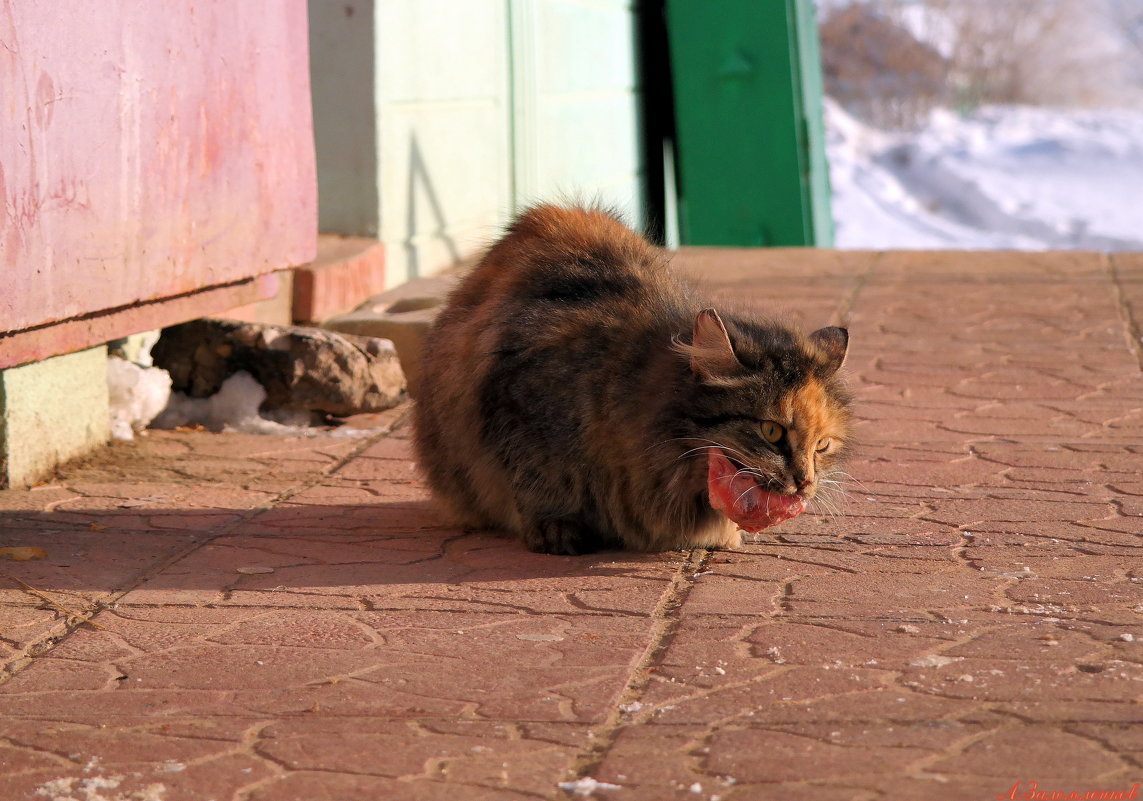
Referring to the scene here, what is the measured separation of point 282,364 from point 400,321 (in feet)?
3.02

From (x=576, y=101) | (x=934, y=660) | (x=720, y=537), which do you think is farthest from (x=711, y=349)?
(x=576, y=101)

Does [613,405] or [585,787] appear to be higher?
[613,405]

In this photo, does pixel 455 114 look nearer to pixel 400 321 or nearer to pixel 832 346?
pixel 400 321

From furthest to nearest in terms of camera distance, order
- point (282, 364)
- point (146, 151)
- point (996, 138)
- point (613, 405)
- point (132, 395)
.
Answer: point (996, 138) < point (282, 364) < point (132, 395) < point (146, 151) < point (613, 405)

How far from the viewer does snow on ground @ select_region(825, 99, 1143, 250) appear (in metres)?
22.2

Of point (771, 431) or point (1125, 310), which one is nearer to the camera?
point (771, 431)

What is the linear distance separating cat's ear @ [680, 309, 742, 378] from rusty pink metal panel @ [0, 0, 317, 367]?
200 centimetres

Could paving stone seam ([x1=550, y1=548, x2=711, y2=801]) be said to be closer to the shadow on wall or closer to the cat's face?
the cat's face

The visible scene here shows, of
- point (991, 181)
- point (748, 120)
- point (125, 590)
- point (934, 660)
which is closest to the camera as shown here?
point (934, 660)

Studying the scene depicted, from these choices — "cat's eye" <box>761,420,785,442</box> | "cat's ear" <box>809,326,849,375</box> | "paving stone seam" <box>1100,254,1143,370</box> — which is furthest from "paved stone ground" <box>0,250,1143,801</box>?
"paving stone seam" <box>1100,254,1143,370</box>

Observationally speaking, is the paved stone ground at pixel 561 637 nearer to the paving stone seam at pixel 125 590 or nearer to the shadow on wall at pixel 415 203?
the paving stone seam at pixel 125 590

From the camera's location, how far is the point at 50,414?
5.11 m

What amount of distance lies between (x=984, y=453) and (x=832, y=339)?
135 cm

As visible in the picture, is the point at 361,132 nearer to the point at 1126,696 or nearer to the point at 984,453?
the point at 984,453
